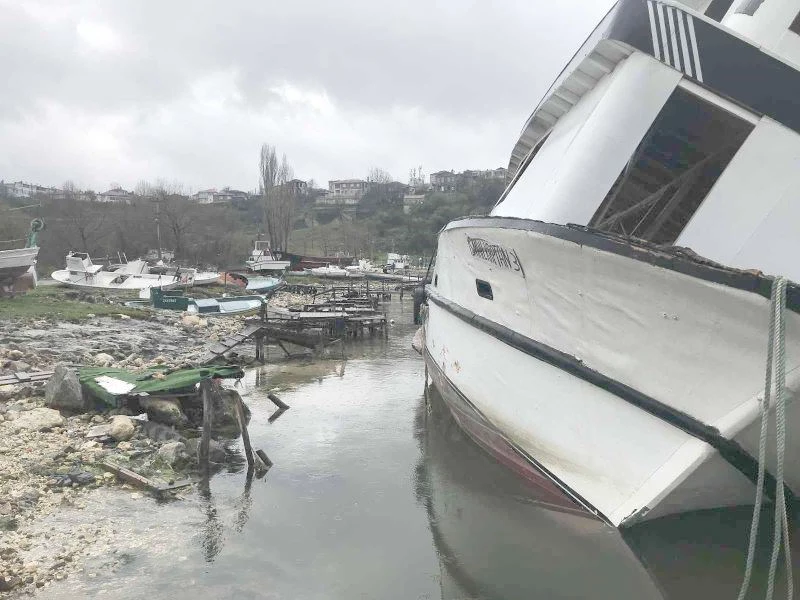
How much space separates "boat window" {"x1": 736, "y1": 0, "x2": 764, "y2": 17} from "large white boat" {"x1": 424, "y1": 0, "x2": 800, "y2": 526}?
0.7 inches

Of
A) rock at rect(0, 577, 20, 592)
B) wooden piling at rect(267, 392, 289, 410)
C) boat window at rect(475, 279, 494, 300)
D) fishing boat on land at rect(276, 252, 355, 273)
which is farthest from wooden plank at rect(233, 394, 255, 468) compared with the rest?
fishing boat on land at rect(276, 252, 355, 273)

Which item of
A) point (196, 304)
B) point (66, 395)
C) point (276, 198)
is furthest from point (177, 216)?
point (66, 395)

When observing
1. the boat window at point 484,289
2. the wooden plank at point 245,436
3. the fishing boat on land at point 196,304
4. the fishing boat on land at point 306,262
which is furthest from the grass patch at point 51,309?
the fishing boat on land at point 306,262

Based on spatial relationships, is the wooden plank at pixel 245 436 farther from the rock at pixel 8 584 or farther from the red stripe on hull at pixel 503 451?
the rock at pixel 8 584

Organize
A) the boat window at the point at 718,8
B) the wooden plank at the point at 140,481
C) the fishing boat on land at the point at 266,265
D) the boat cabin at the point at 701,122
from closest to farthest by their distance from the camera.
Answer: the boat cabin at the point at 701,122
the boat window at the point at 718,8
the wooden plank at the point at 140,481
the fishing boat on land at the point at 266,265

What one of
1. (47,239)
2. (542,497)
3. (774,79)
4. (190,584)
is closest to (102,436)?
(190,584)

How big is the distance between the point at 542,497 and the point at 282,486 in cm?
321

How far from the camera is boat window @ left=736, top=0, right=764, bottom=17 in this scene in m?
5.24

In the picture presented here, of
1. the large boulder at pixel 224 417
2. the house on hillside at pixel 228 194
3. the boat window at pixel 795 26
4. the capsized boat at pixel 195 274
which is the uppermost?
the boat window at pixel 795 26

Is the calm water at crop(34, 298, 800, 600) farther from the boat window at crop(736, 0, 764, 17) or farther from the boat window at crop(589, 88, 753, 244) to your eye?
the boat window at crop(736, 0, 764, 17)

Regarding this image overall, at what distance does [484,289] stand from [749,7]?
3.54 meters

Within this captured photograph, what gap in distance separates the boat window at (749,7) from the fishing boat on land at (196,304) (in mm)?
22331

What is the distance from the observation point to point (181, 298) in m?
26.6

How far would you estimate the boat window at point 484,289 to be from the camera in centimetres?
621
